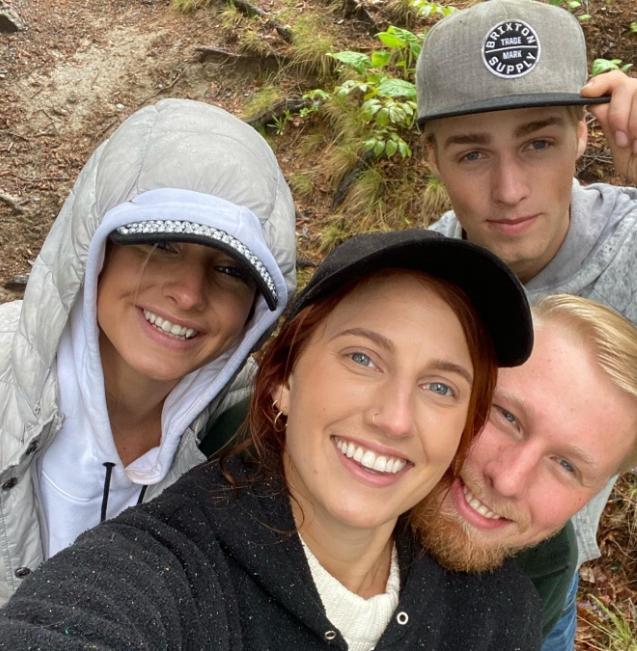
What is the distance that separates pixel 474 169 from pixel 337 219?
3.08 metres

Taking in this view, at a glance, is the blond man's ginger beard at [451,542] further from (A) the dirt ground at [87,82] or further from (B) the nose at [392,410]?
(A) the dirt ground at [87,82]

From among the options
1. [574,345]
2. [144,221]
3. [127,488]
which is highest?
[144,221]

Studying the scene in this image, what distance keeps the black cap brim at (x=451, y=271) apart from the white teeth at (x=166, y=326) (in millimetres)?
578

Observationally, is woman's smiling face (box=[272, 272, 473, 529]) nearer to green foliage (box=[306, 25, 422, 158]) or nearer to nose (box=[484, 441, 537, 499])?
nose (box=[484, 441, 537, 499])

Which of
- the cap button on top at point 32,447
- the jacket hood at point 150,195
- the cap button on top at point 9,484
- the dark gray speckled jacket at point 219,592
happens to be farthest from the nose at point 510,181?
the cap button on top at point 9,484

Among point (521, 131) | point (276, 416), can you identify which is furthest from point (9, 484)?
point (521, 131)

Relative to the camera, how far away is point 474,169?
9.22ft

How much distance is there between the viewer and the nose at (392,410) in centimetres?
155

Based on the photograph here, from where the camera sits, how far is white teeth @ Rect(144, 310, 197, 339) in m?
2.16

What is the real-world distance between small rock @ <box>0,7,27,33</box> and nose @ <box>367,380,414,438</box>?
9241mm

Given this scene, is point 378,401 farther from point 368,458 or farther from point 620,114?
point 620,114

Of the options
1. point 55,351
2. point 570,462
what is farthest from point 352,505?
point 55,351

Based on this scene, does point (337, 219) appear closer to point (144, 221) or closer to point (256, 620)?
point (144, 221)

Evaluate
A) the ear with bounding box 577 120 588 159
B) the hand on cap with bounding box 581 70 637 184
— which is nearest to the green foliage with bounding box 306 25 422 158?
the ear with bounding box 577 120 588 159
